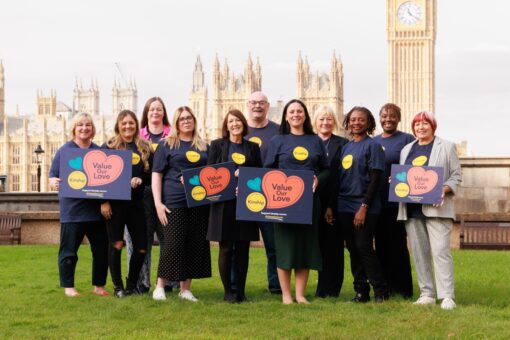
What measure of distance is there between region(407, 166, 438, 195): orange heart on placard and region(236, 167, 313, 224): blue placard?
708 millimetres

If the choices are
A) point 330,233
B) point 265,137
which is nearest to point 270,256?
point 330,233

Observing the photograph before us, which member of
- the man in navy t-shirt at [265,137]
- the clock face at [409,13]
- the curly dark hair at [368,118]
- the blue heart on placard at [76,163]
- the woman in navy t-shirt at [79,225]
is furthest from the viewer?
the clock face at [409,13]

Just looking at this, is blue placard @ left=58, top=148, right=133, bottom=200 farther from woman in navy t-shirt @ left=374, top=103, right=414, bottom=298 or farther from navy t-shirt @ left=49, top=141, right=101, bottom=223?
woman in navy t-shirt @ left=374, top=103, right=414, bottom=298

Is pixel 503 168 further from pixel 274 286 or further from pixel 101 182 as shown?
pixel 101 182

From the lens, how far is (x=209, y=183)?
7.05 meters

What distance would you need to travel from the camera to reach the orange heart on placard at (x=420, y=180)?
6.81m

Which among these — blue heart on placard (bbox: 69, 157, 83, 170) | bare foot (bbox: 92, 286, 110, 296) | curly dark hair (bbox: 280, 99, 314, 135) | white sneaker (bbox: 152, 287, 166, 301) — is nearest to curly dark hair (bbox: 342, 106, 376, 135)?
curly dark hair (bbox: 280, 99, 314, 135)

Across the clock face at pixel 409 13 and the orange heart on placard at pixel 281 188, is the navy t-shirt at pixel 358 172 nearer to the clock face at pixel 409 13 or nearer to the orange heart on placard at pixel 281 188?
the orange heart on placard at pixel 281 188

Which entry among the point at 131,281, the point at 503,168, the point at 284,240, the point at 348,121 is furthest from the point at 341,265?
the point at 503,168

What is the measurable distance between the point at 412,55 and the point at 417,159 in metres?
64.1

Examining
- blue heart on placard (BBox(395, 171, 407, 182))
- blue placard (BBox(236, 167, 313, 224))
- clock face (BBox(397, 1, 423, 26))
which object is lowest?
blue placard (BBox(236, 167, 313, 224))

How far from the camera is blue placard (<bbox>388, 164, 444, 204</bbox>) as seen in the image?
22.3ft

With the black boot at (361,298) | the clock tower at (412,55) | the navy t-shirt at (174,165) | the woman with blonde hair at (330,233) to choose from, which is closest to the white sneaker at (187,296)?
the navy t-shirt at (174,165)

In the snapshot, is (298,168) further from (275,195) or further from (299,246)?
(299,246)
